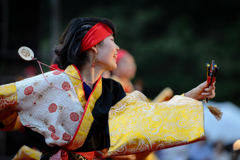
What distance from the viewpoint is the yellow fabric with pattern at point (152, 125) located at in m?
1.99

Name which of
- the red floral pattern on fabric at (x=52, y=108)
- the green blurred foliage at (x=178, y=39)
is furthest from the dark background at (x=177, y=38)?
the red floral pattern on fabric at (x=52, y=108)

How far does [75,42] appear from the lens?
2.20 metres

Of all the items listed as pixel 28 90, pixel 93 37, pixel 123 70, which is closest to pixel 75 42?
pixel 93 37

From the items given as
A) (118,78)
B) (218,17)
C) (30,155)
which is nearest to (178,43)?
(218,17)

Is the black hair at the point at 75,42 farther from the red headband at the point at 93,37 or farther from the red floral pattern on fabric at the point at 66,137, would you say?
the red floral pattern on fabric at the point at 66,137

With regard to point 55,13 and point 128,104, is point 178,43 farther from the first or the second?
point 128,104

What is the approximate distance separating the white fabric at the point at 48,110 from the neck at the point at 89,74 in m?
0.20

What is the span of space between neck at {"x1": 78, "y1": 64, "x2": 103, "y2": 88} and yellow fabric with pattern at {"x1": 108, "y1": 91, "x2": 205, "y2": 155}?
236mm

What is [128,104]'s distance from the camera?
7.14 ft

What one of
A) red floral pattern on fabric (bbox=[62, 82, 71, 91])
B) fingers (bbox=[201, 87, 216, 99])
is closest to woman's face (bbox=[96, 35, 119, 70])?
red floral pattern on fabric (bbox=[62, 82, 71, 91])

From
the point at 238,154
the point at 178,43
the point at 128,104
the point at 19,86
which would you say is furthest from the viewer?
the point at 178,43

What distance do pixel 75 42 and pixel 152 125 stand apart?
2.49ft

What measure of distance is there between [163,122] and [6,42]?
16.7ft

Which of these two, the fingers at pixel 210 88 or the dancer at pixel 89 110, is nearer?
the dancer at pixel 89 110
